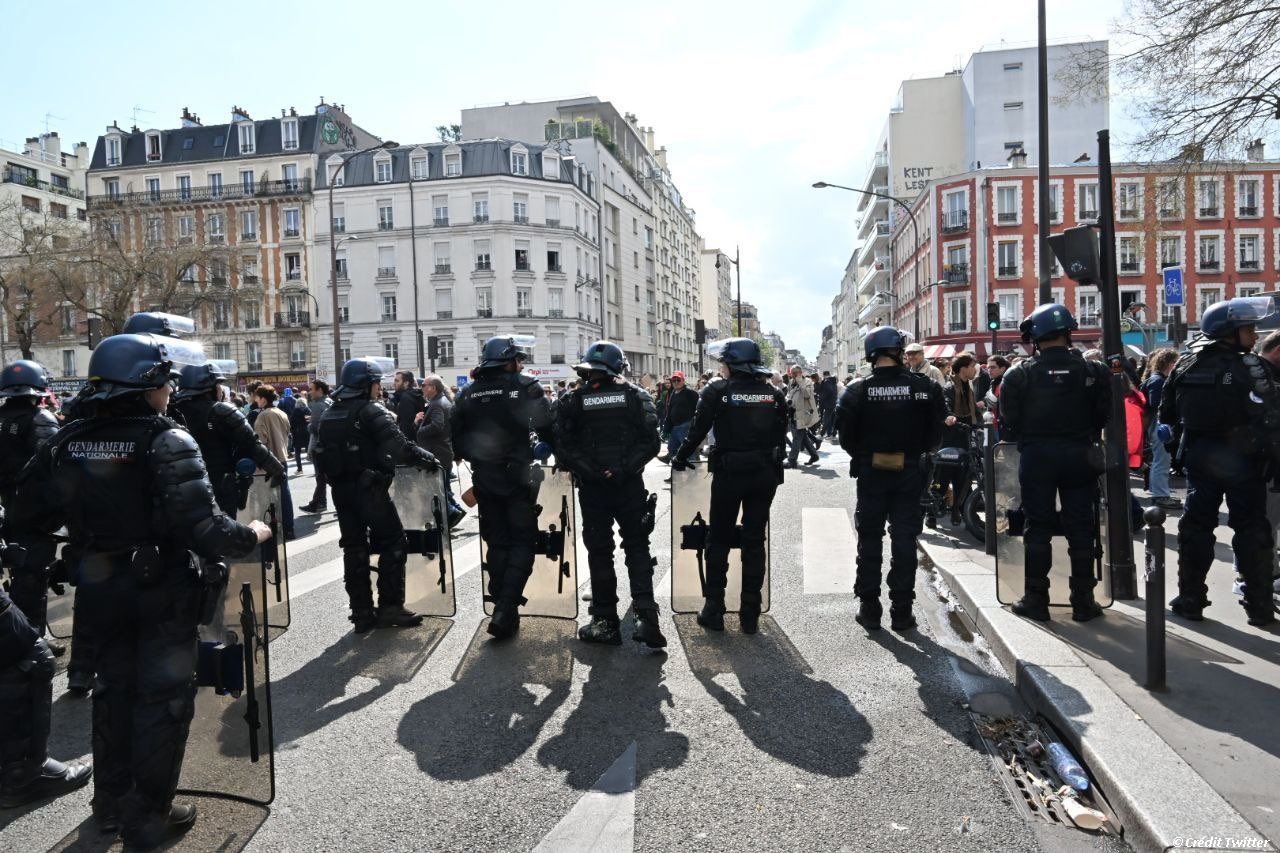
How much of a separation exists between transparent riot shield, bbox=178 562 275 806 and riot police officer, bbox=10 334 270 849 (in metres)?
0.12

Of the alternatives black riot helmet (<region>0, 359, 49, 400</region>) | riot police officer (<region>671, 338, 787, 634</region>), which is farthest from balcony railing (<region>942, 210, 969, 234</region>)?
black riot helmet (<region>0, 359, 49, 400</region>)

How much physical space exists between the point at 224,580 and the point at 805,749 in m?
2.42

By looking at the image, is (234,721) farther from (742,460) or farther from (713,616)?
(742,460)

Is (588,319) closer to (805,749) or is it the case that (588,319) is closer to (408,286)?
(408,286)

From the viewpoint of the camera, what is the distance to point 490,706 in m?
4.34

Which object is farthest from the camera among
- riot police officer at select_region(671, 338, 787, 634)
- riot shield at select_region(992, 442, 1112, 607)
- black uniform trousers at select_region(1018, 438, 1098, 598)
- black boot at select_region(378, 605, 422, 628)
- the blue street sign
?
the blue street sign

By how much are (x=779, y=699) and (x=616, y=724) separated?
33.4 inches

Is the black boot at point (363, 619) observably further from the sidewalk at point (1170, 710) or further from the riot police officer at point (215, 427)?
the sidewalk at point (1170, 710)

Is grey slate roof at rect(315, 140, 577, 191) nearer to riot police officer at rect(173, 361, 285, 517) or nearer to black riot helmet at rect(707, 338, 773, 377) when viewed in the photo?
riot police officer at rect(173, 361, 285, 517)

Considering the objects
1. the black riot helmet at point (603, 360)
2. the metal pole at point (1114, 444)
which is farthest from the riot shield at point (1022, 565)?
the black riot helmet at point (603, 360)

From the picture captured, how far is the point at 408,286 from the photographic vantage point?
5062 cm

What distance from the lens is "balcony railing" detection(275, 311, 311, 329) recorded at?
50.3 m

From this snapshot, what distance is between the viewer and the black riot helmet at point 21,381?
525 cm

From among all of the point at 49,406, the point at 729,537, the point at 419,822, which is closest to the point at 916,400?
the point at 729,537
